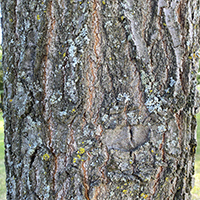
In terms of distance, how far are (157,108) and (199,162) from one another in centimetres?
437

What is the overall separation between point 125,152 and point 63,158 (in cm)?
32

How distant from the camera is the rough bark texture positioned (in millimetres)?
1145

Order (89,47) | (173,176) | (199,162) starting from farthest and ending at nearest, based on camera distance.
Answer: (199,162), (173,176), (89,47)

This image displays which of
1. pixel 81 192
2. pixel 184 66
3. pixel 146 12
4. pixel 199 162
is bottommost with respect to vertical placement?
pixel 199 162

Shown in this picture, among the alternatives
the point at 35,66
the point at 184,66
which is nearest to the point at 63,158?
the point at 35,66

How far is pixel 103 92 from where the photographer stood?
117 cm

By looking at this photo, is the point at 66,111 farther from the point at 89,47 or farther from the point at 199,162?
the point at 199,162

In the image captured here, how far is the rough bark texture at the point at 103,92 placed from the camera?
45.1 inches

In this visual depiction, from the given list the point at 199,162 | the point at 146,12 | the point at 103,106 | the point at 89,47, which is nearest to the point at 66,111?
the point at 103,106

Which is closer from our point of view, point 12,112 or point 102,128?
point 102,128

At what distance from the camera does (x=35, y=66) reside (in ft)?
3.91

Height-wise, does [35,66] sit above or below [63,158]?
above

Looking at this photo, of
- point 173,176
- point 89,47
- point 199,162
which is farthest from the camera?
point 199,162

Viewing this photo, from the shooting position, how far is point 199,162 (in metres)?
4.96
